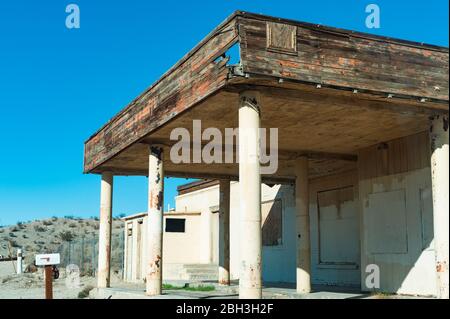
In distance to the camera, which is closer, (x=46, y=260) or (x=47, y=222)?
(x=46, y=260)

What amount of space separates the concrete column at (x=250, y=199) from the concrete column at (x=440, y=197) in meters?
4.33

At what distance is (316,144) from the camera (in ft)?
56.6

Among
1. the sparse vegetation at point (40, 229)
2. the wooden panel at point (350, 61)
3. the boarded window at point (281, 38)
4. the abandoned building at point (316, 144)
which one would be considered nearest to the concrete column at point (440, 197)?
the abandoned building at point (316, 144)

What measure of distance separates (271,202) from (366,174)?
849cm

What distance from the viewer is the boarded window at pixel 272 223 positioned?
25.5 meters

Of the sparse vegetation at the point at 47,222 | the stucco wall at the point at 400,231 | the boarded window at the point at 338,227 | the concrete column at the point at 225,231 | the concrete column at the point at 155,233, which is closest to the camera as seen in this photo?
the stucco wall at the point at 400,231

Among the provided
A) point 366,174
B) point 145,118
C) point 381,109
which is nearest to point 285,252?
point 366,174

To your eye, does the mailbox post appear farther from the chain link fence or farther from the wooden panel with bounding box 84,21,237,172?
the chain link fence

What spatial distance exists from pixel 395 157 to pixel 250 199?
7047 millimetres

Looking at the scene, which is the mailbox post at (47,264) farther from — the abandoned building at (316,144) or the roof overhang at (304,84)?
the roof overhang at (304,84)

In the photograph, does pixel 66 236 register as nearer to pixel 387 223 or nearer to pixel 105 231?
pixel 105 231

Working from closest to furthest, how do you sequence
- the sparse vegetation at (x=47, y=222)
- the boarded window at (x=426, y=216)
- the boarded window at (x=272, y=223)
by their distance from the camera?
the boarded window at (x=426, y=216), the boarded window at (x=272, y=223), the sparse vegetation at (x=47, y=222)

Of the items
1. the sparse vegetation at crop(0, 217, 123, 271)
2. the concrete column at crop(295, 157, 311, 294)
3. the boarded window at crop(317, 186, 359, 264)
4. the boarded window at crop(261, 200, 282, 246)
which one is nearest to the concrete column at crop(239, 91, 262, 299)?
the concrete column at crop(295, 157, 311, 294)

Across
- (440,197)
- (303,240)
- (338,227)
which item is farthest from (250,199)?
(338,227)
